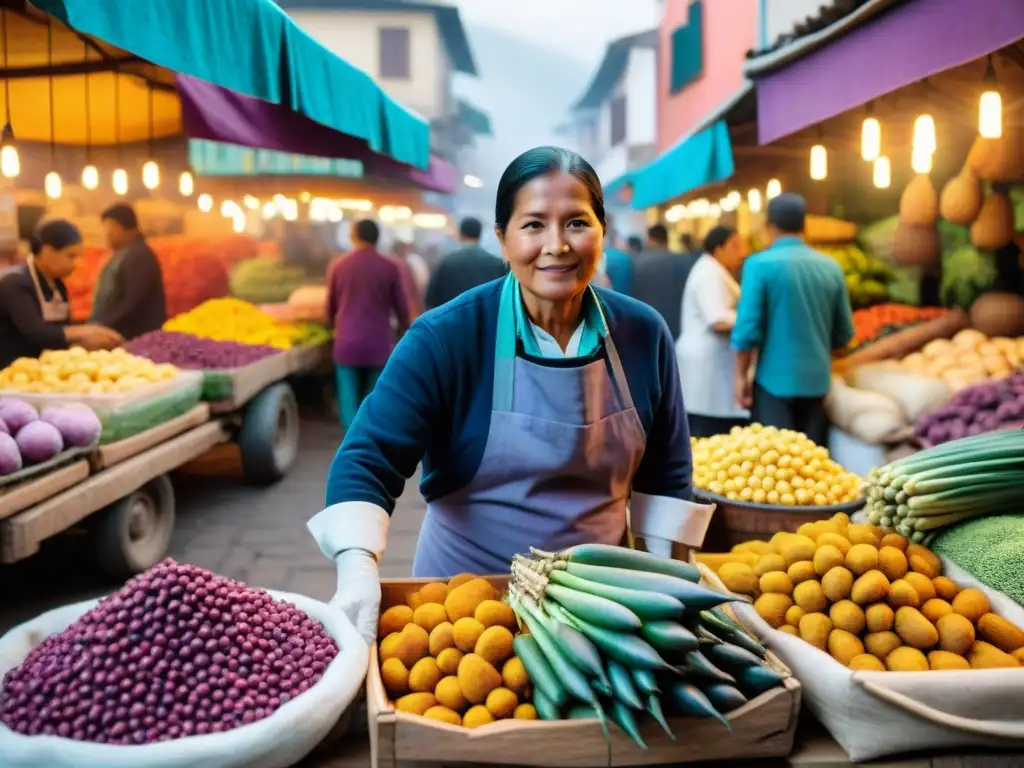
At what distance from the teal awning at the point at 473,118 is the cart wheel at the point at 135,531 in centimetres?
3535

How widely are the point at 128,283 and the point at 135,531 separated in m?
2.84

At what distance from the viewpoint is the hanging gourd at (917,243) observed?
23.8 ft

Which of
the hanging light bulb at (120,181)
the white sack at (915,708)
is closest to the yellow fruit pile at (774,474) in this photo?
the white sack at (915,708)

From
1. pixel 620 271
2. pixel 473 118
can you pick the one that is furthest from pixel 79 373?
pixel 473 118

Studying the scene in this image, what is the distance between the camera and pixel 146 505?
17.7ft

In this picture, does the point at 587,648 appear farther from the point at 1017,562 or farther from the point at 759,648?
the point at 1017,562

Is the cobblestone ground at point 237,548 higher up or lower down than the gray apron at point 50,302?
lower down

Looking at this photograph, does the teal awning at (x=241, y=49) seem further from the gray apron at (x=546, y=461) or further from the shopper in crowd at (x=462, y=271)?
the gray apron at (x=546, y=461)

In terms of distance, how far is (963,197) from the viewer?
6.24 metres

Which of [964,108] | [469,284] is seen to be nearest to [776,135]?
[964,108]

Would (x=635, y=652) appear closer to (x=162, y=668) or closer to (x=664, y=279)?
(x=162, y=668)

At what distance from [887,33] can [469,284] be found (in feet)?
14.0

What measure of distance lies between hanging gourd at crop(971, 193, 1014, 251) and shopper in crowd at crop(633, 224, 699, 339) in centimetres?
304

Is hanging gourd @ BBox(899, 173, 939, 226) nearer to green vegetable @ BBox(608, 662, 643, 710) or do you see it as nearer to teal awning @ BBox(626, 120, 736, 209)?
teal awning @ BBox(626, 120, 736, 209)
